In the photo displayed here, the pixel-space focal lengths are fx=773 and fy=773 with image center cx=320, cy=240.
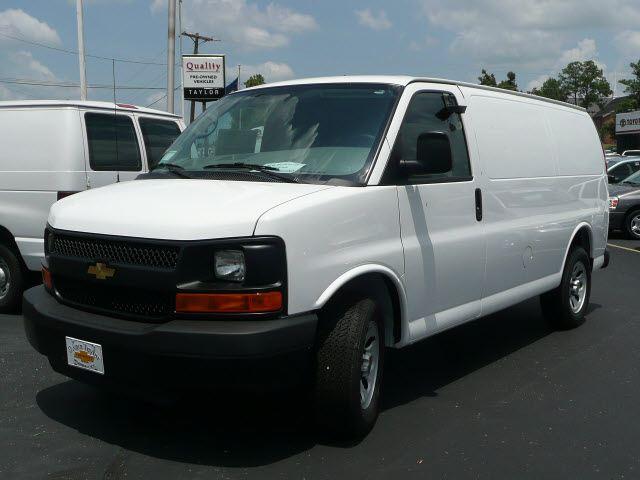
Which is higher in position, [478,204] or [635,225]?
[478,204]

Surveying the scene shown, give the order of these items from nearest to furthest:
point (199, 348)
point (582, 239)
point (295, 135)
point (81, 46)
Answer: point (199, 348) < point (295, 135) < point (582, 239) < point (81, 46)

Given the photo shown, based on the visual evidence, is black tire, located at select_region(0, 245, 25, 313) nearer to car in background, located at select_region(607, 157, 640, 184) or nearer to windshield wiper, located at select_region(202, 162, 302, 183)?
windshield wiper, located at select_region(202, 162, 302, 183)

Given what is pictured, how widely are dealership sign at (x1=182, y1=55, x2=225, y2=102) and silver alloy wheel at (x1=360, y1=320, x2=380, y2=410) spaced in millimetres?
17756

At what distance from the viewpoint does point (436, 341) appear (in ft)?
23.0

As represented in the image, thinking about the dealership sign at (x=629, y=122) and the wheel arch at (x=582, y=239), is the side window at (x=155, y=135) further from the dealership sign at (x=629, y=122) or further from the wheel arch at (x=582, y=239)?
the dealership sign at (x=629, y=122)

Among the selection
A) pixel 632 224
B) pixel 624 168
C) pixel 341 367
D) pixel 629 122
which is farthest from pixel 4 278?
pixel 629 122

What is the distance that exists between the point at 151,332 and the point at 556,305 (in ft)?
15.5

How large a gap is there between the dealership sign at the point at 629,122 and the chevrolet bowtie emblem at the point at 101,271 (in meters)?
61.5

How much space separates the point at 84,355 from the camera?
13.6 feet

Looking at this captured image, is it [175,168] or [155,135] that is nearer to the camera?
[175,168]

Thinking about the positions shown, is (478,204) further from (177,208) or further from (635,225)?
(635,225)

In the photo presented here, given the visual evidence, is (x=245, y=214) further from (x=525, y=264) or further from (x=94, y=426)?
(x=525, y=264)

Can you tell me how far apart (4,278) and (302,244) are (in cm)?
484

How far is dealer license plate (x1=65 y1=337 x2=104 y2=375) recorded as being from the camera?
4.07 metres
